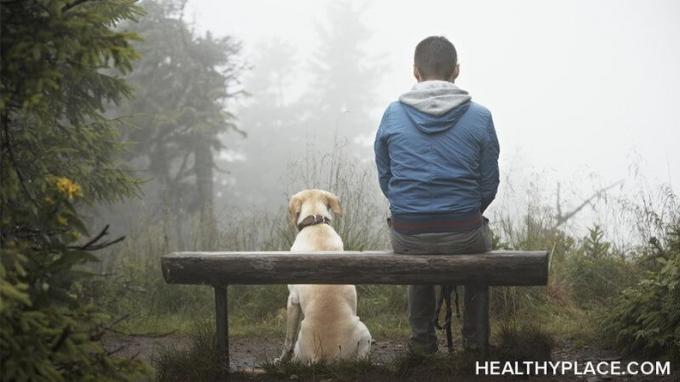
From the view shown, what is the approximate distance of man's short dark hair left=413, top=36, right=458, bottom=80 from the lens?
162 inches

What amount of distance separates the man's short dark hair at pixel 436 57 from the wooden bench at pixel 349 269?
1069 mm

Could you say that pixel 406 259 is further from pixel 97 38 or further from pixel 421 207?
pixel 97 38

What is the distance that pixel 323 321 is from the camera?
4.23m

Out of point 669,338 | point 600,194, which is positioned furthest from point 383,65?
point 669,338

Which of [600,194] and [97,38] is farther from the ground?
[97,38]

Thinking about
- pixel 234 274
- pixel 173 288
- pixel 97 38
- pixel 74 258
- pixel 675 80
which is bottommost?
pixel 173 288

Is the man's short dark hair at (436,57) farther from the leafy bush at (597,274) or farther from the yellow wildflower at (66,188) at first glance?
the leafy bush at (597,274)

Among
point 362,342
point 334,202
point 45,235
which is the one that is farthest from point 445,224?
point 45,235

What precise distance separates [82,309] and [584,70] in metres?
52.2

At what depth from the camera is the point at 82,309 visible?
94.3 inches

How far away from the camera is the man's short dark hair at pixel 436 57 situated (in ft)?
13.5

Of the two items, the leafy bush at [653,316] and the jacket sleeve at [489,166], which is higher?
the jacket sleeve at [489,166]

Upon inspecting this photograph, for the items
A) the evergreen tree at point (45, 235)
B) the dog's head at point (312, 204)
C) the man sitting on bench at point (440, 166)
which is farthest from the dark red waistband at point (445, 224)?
the evergreen tree at point (45, 235)

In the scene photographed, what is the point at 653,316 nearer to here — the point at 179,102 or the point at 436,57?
the point at 436,57
